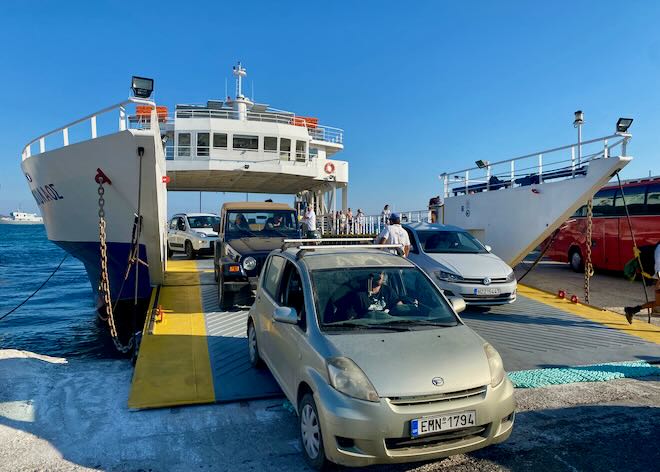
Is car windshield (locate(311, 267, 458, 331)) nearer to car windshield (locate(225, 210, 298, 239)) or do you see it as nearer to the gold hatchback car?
the gold hatchback car

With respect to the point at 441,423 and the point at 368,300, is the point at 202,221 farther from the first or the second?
the point at 441,423

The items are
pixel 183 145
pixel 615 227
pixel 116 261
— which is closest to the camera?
pixel 116 261

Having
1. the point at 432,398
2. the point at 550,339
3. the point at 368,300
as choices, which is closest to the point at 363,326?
the point at 368,300

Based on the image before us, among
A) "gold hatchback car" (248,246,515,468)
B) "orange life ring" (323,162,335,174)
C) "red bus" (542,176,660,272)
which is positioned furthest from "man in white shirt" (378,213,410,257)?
"orange life ring" (323,162,335,174)

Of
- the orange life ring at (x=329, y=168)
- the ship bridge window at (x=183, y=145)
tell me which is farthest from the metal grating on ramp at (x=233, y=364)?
the orange life ring at (x=329, y=168)

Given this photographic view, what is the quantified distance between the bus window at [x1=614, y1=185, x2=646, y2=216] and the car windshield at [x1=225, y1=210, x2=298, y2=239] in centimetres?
1038

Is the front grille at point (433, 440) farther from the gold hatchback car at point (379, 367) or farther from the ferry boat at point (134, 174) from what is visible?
the ferry boat at point (134, 174)

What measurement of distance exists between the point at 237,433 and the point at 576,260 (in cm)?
1551

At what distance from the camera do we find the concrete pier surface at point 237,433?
11.5ft

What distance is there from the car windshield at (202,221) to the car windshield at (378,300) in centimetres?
1351

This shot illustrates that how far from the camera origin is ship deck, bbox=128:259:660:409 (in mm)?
4957

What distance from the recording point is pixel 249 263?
815 cm

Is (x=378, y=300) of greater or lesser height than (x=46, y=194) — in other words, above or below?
below

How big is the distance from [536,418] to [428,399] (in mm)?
1876
